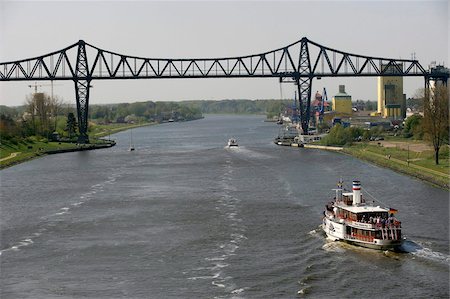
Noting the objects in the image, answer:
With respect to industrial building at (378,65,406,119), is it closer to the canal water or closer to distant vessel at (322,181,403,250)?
the canal water

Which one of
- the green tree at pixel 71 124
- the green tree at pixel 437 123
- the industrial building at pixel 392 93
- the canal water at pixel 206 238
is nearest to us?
the canal water at pixel 206 238

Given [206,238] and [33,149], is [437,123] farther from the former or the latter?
[33,149]

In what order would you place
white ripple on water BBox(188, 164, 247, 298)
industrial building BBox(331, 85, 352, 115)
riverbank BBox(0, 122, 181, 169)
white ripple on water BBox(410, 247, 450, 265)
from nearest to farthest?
white ripple on water BBox(188, 164, 247, 298) → white ripple on water BBox(410, 247, 450, 265) → riverbank BBox(0, 122, 181, 169) → industrial building BBox(331, 85, 352, 115)

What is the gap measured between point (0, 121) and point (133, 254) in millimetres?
75985

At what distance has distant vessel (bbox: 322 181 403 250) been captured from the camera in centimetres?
3838

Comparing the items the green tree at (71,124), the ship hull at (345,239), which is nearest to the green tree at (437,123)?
the ship hull at (345,239)

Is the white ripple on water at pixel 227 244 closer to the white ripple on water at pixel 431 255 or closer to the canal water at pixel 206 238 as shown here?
the canal water at pixel 206 238

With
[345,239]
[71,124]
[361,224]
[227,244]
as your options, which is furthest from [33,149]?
[361,224]

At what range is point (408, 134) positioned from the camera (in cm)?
11488

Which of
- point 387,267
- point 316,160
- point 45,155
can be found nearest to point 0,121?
point 45,155

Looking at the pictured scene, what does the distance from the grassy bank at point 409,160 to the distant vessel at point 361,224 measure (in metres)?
18.6

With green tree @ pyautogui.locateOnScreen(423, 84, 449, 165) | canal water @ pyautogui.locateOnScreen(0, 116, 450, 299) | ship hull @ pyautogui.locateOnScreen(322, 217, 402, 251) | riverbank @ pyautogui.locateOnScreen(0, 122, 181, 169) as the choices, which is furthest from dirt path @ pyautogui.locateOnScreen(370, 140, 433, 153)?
ship hull @ pyautogui.locateOnScreen(322, 217, 402, 251)

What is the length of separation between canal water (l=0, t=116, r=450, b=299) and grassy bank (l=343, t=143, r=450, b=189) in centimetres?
135

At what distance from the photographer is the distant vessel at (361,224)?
38.4 metres
